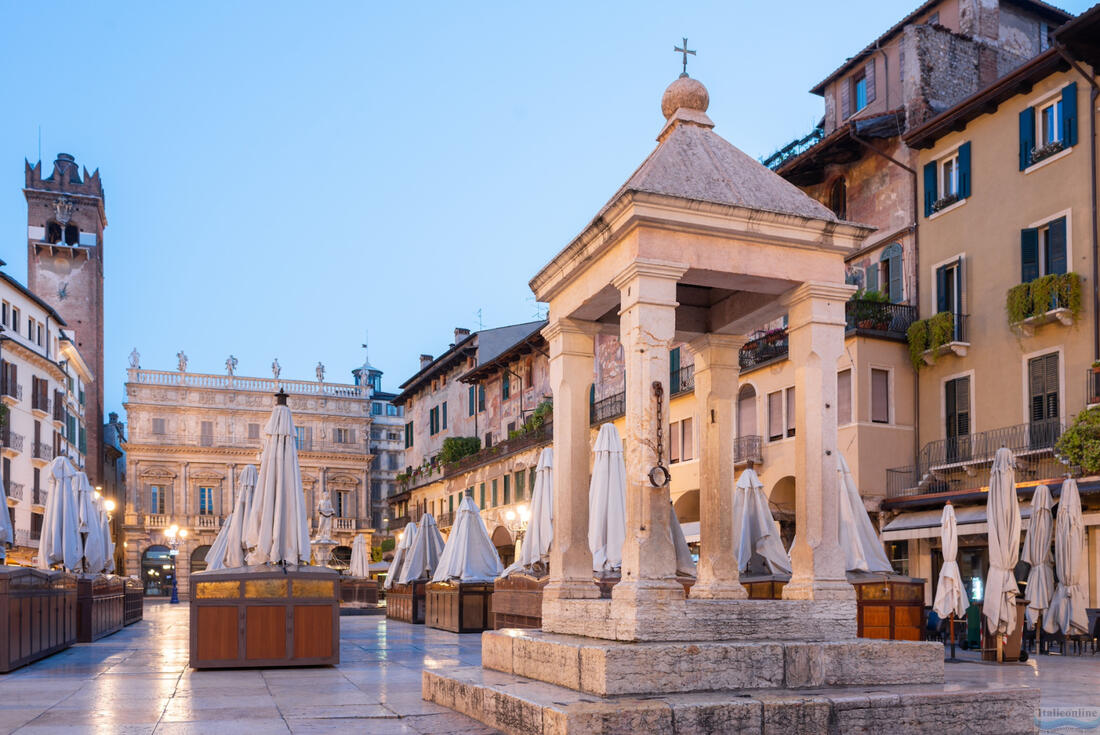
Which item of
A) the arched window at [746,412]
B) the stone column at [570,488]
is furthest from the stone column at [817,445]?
the arched window at [746,412]

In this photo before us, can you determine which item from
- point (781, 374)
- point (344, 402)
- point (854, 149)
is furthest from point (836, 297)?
point (344, 402)

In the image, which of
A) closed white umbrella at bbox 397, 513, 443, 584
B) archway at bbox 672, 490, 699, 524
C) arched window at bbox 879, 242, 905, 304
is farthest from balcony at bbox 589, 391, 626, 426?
arched window at bbox 879, 242, 905, 304

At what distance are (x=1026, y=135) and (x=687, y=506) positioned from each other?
13.1m

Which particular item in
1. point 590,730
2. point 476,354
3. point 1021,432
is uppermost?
point 476,354

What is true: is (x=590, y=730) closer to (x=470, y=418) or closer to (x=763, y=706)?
(x=763, y=706)

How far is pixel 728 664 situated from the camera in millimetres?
7207

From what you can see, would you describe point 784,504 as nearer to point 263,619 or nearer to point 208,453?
point 263,619

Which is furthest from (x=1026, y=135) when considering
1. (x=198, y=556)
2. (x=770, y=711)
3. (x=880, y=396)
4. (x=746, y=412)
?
(x=198, y=556)

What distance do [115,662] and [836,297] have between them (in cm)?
988

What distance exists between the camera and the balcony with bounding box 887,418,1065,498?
21344mm

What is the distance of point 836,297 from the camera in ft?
28.1

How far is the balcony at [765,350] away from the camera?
26.1 metres

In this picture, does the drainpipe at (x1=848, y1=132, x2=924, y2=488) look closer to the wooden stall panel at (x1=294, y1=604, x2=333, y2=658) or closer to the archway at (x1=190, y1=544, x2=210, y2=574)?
the wooden stall panel at (x1=294, y1=604, x2=333, y2=658)

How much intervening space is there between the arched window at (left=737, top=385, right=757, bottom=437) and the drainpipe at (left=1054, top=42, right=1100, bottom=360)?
8602 millimetres
